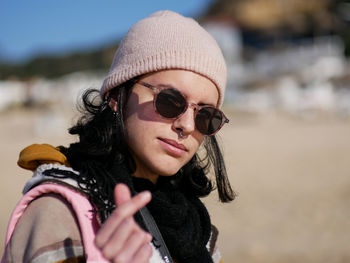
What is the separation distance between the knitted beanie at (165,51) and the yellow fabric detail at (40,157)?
35cm

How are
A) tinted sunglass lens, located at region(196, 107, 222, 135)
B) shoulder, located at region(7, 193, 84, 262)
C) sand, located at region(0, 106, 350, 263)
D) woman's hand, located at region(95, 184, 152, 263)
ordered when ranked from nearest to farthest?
1. woman's hand, located at region(95, 184, 152, 263)
2. shoulder, located at region(7, 193, 84, 262)
3. tinted sunglass lens, located at region(196, 107, 222, 135)
4. sand, located at region(0, 106, 350, 263)

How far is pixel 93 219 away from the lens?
1265 millimetres

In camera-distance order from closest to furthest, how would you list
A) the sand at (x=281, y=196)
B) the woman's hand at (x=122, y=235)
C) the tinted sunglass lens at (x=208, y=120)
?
the woman's hand at (x=122, y=235)
the tinted sunglass lens at (x=208, y=120)
the sand at (x=281, y=196)

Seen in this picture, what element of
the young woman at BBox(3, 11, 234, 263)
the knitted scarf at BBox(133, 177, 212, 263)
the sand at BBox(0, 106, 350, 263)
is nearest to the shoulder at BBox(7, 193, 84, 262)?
the young woman at BBox(3, 11, 234, 263)

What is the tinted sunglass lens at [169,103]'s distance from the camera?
5.01 feet

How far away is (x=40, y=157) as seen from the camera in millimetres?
1399

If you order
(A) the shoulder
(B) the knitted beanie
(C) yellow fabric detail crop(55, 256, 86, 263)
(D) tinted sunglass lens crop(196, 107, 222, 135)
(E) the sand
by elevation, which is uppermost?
(E) the sand

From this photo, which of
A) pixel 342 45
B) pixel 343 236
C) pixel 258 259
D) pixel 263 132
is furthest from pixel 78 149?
pixel 342 45

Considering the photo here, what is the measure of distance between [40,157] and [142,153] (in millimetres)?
358

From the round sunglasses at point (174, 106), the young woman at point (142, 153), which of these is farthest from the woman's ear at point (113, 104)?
the round sunglasses at point (174, 106)

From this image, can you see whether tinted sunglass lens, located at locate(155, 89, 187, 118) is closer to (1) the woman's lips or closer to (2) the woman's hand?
(1) the woman's lips

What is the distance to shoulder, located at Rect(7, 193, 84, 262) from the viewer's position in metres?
1.16

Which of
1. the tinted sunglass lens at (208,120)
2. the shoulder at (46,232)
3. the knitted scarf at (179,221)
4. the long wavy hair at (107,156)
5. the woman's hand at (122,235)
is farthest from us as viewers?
the tinted sunglass lens at (208,120)

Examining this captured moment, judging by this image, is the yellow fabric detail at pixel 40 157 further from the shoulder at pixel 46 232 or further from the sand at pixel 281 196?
the sand at pixel 281 196
